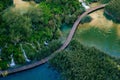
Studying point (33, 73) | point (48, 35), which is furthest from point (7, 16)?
point (33, 73)

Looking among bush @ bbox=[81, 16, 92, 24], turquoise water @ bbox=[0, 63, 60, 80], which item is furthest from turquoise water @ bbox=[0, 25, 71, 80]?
bush @ bbox=[81, 16, 92, 24]

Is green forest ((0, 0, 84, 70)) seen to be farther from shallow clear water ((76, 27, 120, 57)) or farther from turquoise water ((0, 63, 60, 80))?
shallow clear water ((76, 27, 120, 57))

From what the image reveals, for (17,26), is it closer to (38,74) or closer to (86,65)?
(38,74)

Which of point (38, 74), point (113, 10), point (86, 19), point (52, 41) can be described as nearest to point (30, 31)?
point (52, 41)

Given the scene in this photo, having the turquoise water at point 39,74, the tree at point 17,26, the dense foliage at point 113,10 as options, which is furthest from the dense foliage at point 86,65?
the dense foliage at point 113,10

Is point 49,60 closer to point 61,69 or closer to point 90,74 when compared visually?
point 61,69

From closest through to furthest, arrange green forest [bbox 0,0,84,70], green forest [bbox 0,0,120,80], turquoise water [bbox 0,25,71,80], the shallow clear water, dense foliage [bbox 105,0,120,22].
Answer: green forest [bbox 0,0,120,80] < turquoise water [bbox 0,25,71,80] < green forest [bbox 0,0,84,70] < the shallow clear water < dense foliage [bbox 105,0,120,22]
